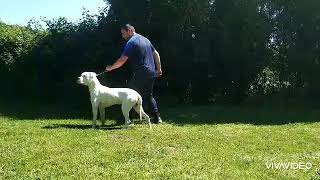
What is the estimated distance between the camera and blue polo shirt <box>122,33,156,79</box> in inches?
488

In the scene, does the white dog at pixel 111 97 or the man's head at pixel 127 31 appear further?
the man's head at pixel 127 31

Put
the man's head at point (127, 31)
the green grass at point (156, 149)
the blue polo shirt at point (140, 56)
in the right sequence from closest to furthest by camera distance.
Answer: the green grass at point (156, 149) < the blue polo shirt at point (140, 56) < the man's head at point (127, 31)

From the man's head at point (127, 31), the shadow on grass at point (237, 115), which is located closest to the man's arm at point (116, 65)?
the man's head at point (127, 31)

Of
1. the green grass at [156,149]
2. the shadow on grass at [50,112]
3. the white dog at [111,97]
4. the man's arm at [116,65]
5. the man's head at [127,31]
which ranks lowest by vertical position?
the green grass at [156,149]

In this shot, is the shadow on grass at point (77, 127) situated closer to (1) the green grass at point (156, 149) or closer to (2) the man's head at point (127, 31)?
(1) the green grass at point (156, 149)

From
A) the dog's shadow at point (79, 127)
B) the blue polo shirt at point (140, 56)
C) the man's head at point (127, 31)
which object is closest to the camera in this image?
the dog's shadow at point (79, 127)

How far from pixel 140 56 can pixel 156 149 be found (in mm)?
3471

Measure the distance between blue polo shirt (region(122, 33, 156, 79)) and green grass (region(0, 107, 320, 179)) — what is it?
132cm

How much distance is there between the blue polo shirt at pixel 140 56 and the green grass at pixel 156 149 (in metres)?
1.32

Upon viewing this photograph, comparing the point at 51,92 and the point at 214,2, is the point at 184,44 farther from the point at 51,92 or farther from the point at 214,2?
the point at 51,92

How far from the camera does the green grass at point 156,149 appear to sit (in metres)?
8.16

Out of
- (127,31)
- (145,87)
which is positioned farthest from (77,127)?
(127,31)

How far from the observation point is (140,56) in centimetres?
1252

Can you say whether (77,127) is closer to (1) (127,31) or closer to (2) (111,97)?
(2) (111,97)
